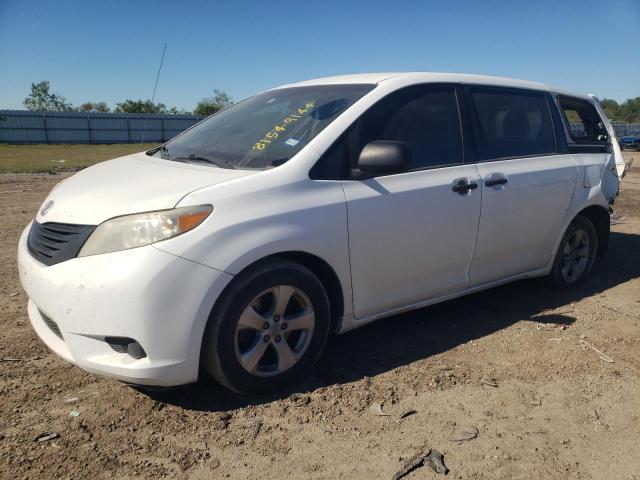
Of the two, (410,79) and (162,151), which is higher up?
(410,79)

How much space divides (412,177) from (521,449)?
5.55 ft

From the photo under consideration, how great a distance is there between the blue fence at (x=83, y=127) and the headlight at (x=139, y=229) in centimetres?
3554

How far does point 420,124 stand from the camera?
3.82 metres

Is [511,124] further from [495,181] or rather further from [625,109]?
[625,109]

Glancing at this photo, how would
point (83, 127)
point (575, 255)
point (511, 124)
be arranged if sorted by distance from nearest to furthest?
point (511, 124) → point (575, 255) → point (83, 127)

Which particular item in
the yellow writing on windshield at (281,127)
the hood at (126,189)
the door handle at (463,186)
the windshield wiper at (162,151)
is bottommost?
the door handle at (463,186)

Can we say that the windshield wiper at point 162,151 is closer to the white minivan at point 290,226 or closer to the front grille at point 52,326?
the white minivan at point 290,226

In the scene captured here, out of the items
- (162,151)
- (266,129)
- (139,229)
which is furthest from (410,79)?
(139,229)

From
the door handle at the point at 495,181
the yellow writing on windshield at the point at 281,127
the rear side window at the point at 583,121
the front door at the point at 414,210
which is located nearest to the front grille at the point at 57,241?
the yellow writing on windshield at the point at 281,127

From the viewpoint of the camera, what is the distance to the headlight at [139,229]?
8.98 ft

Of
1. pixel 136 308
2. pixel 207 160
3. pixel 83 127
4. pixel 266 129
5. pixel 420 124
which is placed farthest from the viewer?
pixel 83 127

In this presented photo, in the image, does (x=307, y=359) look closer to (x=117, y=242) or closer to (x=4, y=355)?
(x=117, y=242)

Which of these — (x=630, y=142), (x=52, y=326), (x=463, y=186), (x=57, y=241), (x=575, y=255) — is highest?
(x=630, y=142)

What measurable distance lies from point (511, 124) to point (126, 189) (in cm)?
294
